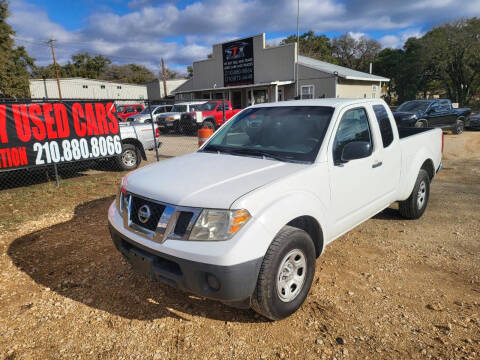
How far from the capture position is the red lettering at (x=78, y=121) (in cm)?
707

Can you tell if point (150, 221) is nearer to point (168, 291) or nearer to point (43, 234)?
point (168, 291)

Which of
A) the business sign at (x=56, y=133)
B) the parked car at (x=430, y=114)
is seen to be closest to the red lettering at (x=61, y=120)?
the business sign at (x=56, y=133)

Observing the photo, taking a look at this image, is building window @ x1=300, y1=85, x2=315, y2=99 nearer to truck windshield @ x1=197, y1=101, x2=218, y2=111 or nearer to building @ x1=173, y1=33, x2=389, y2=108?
building @ x1=173, y1=33, x2=389, y2=108

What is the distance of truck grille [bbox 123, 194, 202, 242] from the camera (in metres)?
2.25

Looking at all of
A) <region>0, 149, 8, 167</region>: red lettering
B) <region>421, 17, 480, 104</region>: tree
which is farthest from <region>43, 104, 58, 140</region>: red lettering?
<region>421, 17, 480, 104</region>: tree

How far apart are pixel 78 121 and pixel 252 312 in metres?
6.26

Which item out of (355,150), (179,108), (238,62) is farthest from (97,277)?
(238,62)

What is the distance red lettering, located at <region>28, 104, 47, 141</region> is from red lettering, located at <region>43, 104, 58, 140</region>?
8 centimetres

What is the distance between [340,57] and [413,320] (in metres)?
57.8

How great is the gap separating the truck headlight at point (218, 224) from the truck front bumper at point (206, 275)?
0.19 m

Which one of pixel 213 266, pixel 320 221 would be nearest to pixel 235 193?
pixel 213 266

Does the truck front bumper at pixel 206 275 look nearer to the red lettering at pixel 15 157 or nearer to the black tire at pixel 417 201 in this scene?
the black tire at pixel 417 201

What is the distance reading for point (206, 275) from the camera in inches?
84.7

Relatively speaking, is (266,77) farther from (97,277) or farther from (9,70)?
(9,70)
